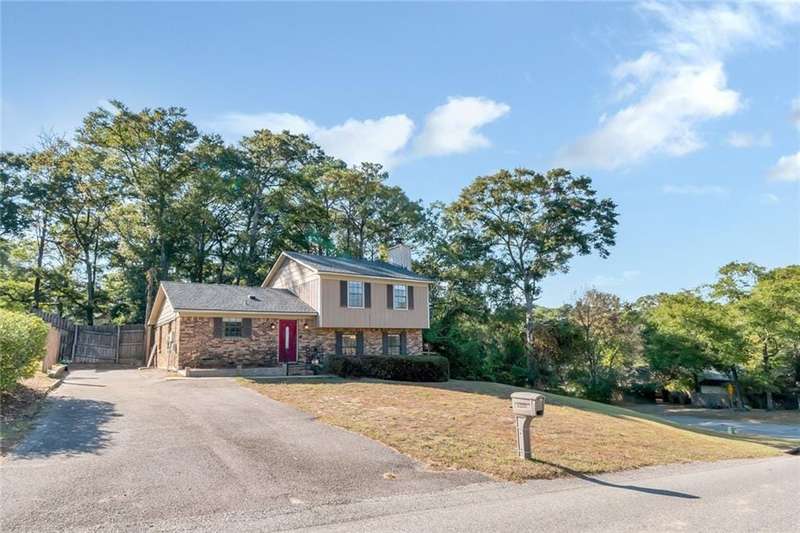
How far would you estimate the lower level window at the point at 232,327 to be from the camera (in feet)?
64.5

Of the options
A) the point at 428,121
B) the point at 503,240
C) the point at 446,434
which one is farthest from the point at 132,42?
the point at 503,240

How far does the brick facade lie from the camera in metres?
18.8

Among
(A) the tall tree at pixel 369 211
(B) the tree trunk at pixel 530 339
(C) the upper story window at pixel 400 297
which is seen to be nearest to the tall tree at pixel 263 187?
(A) the tall tree at pixel 369 211

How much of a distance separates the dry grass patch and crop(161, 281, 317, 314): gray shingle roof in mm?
5104

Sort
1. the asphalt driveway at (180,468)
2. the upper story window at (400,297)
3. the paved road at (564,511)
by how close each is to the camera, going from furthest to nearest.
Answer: the upper story window at (400,297) < the asphalt driveway at (180,468) < the paved road at (564,511)

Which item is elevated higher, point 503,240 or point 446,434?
point 503,240

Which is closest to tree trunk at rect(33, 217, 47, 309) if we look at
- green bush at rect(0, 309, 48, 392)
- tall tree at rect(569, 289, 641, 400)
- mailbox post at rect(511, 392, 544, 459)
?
green bush at rect(0, 309, 48, 392)

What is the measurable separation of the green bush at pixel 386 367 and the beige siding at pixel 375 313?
227 centimetres

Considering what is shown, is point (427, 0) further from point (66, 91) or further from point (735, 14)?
point (66, 91)

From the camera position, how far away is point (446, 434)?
9359mm

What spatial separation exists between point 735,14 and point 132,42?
13.7 m

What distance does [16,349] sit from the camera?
927 centimetres

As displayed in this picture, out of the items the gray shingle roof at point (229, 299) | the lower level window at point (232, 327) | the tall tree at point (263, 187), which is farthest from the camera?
the tall tree at point (263, 187)

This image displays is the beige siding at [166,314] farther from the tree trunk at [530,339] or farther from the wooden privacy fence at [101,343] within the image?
the tree trunk at [530,339]
